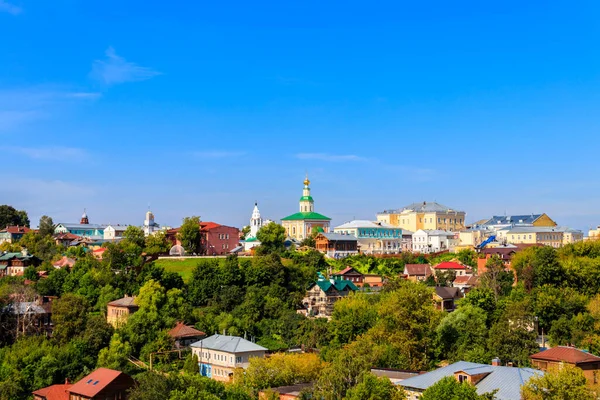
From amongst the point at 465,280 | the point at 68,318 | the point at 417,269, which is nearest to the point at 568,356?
the point at 465,280

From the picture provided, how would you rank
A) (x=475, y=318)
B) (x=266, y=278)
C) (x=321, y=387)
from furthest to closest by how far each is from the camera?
(x=266, y=278), (x=475, y=318), (x=321, y=387)

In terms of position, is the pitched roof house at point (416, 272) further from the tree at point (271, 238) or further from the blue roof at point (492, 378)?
the blue roof at point (492, 378)

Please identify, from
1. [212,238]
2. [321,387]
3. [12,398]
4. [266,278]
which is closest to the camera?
[321,387]

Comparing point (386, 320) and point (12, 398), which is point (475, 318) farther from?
point (12, 398)

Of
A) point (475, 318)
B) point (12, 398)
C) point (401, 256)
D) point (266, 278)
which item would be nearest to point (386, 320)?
point (475, 318)

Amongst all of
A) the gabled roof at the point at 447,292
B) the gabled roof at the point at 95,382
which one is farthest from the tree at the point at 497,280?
the gabled roof at the point at 95,382

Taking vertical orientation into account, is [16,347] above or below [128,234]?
below

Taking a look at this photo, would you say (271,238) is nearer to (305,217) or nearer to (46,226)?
(305,217)
